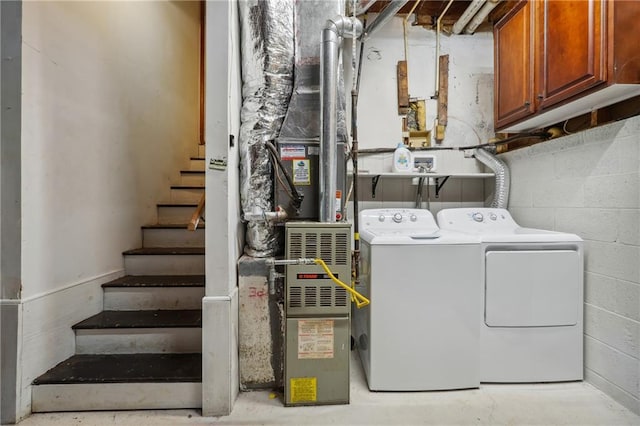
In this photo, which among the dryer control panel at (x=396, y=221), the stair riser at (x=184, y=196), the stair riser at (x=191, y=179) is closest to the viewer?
the dryer control panel at (x=396, y=221)

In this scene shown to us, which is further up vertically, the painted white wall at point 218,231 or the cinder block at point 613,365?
the painted white wall at point 218,231

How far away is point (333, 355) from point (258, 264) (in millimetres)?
657

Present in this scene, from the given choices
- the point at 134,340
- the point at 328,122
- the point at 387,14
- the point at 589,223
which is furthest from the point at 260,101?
the point at 589,223

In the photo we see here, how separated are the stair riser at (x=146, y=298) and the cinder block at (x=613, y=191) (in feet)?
8.55

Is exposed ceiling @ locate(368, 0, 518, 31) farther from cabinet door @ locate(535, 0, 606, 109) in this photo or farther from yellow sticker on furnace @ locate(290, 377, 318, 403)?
yellow sticker on furnace @ locate(290, 377, 318, 403)

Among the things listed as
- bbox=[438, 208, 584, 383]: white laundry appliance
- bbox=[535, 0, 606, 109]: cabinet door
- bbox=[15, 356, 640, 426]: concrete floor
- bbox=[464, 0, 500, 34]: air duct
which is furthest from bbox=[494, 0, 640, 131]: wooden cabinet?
bbox=[15, 356, 640, 426]: concrete floor

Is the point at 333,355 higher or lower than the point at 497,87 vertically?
lower

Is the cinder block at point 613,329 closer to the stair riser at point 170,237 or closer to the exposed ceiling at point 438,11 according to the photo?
the exposed ceiling at point 438,11

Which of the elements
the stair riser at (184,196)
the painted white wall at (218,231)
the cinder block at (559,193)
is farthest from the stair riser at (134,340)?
the cinder block at (559,193)

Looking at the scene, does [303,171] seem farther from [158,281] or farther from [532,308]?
[532,308]

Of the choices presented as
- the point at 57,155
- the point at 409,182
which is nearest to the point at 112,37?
the point at 57,155

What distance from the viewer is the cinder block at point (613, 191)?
1.47 m

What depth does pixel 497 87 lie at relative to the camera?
7.36ft

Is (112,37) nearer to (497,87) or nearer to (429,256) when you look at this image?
(429,256)
